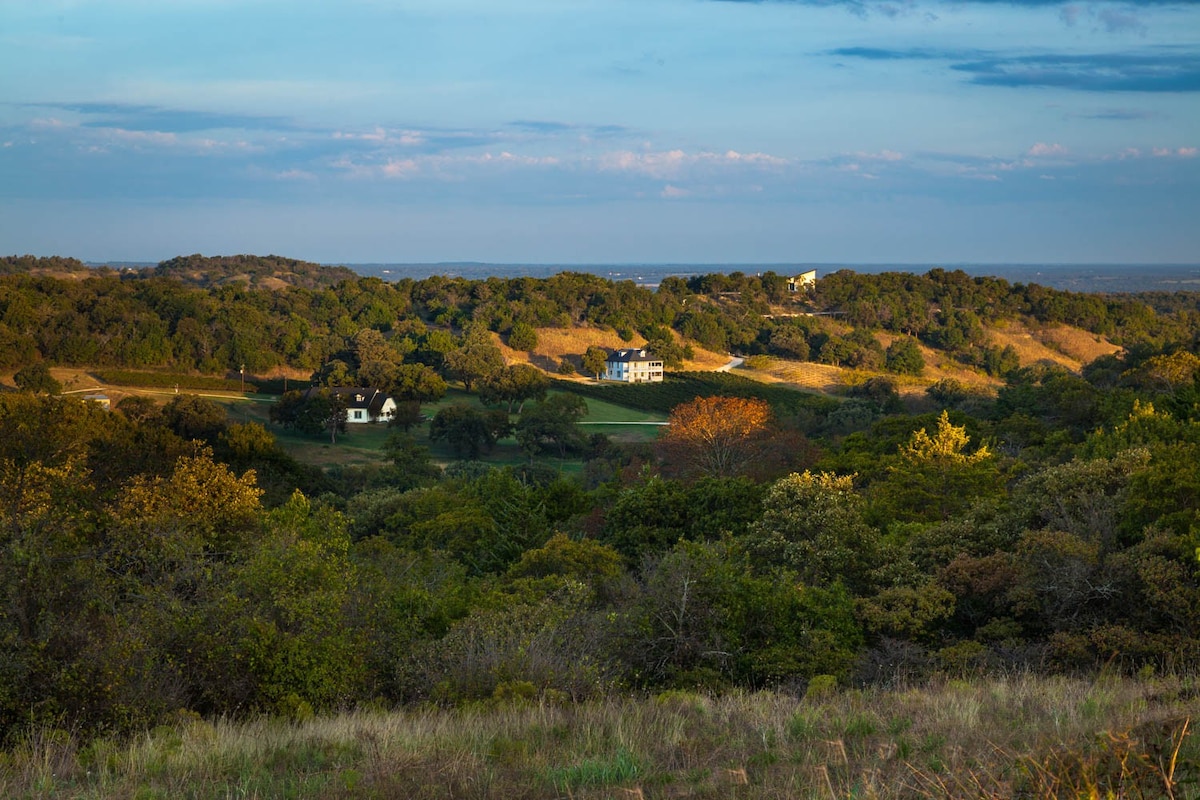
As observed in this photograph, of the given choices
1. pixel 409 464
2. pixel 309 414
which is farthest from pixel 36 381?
pixel 409 464

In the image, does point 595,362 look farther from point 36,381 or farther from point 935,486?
point 935,486

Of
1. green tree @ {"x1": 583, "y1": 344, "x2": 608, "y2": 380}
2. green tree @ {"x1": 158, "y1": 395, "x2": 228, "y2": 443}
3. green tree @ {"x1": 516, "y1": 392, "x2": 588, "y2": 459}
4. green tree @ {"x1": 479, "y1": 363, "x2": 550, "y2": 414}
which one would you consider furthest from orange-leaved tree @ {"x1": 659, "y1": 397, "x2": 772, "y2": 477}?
green tree @ {"x1": 583, "y1": 344, "x2": 608, "y2": 380}

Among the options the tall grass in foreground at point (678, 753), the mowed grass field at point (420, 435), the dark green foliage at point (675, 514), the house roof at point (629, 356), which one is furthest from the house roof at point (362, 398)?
the tall grass in foreground at point (678, 753)

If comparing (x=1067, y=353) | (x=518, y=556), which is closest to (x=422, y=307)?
(x=1067, y=353)

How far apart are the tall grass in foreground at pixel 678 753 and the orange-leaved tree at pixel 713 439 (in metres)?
27.1

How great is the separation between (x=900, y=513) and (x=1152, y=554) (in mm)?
10083

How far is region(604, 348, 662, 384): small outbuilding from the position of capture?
8356cm

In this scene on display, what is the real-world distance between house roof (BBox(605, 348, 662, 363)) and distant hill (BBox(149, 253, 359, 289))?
71.1 meters

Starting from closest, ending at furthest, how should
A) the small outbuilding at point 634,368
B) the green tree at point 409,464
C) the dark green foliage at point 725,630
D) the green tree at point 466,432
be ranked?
the dark green foliage at point 725,630, the green tree at point 409,464, the green tree at point 466,432, the small outbuilding at point 634,368

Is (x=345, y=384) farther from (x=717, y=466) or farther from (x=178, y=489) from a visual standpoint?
(x=178, y=489)

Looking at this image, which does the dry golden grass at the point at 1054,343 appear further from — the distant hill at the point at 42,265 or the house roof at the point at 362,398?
the distant hill at the point at 42,265

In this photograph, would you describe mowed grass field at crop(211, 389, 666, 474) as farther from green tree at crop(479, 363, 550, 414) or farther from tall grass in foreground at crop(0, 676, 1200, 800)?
tall grass in foreground at crop(0, 676, 1200, 800)

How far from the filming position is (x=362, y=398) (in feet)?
212

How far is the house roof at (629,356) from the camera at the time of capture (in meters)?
84.1
